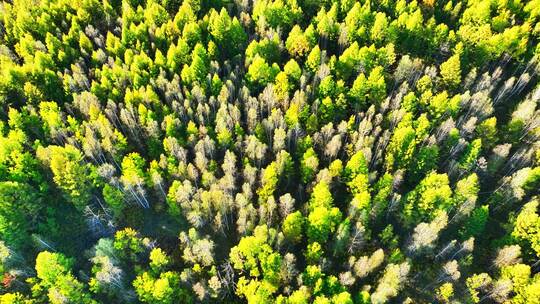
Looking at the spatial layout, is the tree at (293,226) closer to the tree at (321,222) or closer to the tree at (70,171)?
the tree at (321,222)

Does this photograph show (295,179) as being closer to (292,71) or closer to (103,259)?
(292,71)

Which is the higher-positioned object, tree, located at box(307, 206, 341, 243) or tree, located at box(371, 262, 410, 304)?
tree, located at box(307, 206, 341, 243)

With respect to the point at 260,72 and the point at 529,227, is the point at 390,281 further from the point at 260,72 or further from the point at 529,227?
the point at 260,72

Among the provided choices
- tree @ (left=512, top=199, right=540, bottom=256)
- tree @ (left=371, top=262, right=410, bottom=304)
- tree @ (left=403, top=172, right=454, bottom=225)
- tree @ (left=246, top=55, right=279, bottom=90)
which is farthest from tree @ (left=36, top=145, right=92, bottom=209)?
tree @ (left=512, top=199, right=540, bottom=256)

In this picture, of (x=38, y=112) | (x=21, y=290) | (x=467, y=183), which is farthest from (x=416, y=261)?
(x=38, y=112)

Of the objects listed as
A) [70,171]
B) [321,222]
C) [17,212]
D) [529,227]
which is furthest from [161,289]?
[529,227]

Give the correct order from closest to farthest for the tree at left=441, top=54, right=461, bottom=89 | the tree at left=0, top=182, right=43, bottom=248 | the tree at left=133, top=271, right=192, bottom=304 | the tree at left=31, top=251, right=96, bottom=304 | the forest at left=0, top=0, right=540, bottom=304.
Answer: the tree at left=31, top=251, right=96, bottom=304, the tree at left=133, top=271, right=192, bottom=304, the forest at left=0, top=0, right=540, bottom=304, the tree at left=0, top=182, right=43, bottom=248, the tree at left=441, top=54, right=461, bottom=89

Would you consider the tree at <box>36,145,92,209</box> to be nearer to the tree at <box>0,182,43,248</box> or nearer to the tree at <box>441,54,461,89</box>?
the tree at <box>0,182,43,248</box>

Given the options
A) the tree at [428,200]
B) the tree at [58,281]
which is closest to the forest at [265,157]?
the tree at [58,281]
